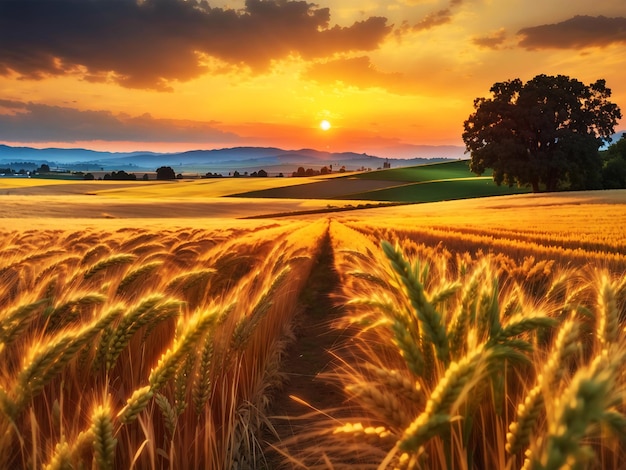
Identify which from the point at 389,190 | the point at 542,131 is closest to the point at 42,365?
the point at 542,131

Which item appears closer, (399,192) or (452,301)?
(452,301)

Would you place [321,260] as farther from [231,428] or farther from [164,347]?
[231,428]

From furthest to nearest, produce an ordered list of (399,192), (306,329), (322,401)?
(399,192) < (306,329) < (322,401)

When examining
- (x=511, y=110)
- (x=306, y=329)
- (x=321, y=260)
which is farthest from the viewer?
(x=511, y=110)

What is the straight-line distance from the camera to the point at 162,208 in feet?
117

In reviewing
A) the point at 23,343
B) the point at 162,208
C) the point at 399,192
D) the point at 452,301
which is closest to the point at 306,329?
the point at 452,301

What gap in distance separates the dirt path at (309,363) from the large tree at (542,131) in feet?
115

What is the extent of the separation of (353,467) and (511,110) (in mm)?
41403

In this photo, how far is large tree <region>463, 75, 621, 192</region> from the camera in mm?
36062

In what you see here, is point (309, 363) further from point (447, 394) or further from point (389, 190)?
point (389, 190)

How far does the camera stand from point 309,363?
329cm

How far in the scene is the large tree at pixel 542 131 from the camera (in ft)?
118

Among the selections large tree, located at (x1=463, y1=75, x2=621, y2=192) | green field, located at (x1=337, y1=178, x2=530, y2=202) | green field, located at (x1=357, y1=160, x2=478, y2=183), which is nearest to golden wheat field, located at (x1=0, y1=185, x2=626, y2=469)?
large tree, located at (x1=463, y1=75, x2=621, y2=192)

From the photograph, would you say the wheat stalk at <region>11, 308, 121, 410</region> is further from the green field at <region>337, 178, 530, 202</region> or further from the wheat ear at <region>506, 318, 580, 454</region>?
the green field at <region>337, 178, 530, 202</region>
